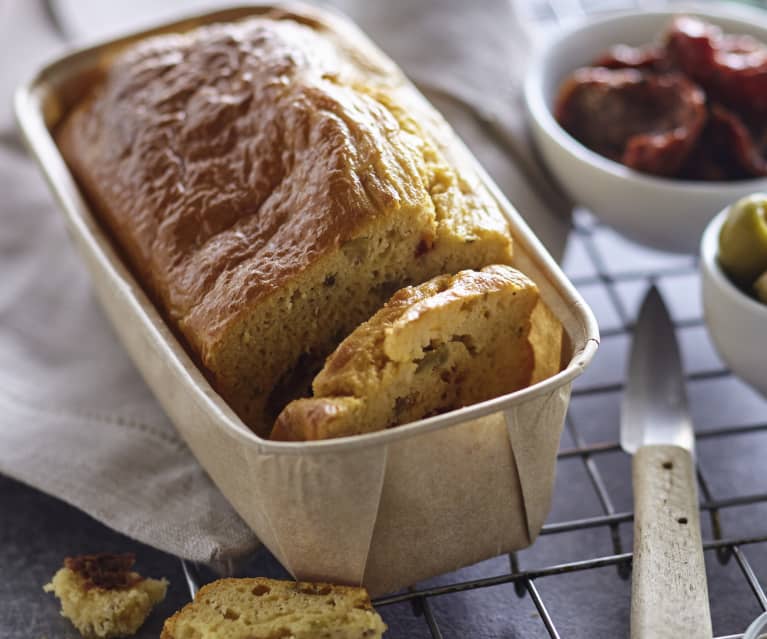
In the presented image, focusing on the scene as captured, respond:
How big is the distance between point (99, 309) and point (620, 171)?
137 cm

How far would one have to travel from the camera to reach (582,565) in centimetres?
186

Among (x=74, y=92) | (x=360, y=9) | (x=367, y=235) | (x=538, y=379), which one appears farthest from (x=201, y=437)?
(x=360, y=9)

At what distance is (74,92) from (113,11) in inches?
33.2

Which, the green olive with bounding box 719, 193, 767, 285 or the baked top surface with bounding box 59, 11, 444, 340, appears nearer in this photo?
the baked top surface with bounding box 59, 11, 444, 340

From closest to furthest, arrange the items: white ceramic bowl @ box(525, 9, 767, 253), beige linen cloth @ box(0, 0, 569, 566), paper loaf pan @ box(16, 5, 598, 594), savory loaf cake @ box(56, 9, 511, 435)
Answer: paper loaf pan @ box(16, 5, 598, 594) < savory loaf cake @ box(56, 9, 511, 435) < beige linen cloth @ box(0, 0, 569, 566) < white ceramic bowl @ box(525, 9, 767, 253)

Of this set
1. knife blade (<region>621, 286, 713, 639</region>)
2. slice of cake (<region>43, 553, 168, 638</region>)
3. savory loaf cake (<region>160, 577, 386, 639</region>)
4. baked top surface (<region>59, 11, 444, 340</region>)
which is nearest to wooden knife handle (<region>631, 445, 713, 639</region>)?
knife blade (<region>621, 286, 713, 639</region>)

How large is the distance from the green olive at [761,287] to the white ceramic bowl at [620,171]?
38cm

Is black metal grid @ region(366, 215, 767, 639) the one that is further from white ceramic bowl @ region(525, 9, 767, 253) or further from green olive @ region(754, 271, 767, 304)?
white ceramic bowl @ region(525, 9, 767, 253)

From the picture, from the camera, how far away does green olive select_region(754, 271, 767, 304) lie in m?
2.11

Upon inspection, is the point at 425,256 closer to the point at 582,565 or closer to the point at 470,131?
the point at 582,565

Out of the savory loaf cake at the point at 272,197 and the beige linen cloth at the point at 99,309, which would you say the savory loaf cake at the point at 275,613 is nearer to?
Result: the beige linen cloth at the point at 99,309

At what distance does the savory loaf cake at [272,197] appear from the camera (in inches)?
71.2

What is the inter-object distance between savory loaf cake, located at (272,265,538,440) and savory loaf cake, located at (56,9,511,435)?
14 cm

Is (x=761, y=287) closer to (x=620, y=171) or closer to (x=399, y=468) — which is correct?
(x=620, y=171)
